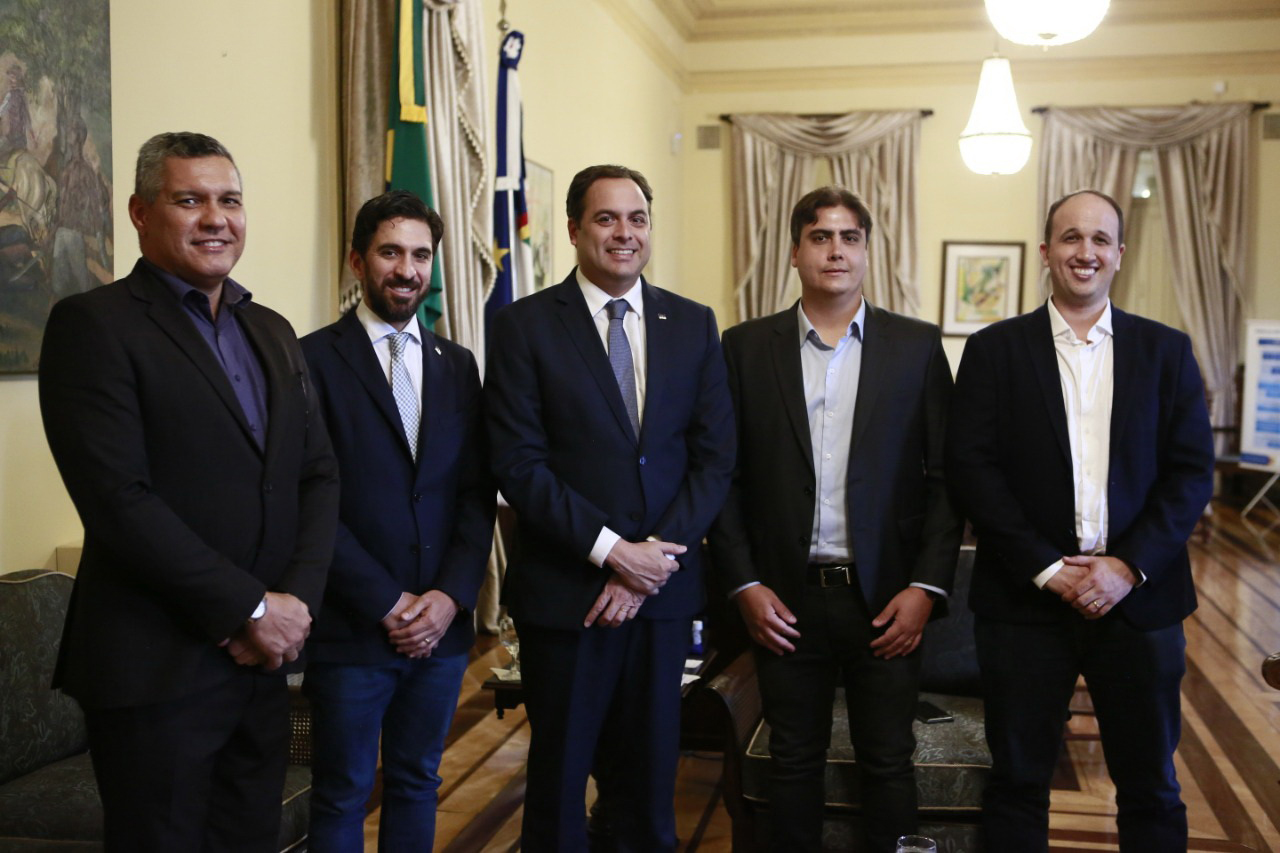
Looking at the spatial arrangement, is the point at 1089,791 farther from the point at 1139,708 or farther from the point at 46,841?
the point at 46,841

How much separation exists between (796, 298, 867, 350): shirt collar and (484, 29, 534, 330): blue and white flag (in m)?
2.84

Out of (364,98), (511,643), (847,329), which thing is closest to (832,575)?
(847,329)

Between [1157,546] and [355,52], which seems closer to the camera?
[1157,546]

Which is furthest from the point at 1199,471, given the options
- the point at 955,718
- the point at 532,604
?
the point at 532,604

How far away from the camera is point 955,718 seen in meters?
3.10

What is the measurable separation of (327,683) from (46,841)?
0.61m

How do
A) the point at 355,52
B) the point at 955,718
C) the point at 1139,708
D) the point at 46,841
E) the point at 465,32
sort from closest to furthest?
the point at 46,841, the point at 1139,708, the point at 955,718, the point at 355,52, the point at 465,32

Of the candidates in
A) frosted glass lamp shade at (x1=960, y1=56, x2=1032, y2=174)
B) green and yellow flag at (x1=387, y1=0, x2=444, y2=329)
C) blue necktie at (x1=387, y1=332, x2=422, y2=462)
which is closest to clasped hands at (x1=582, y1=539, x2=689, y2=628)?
blue necktie at (x1=387, y1=332, x2=422, y2=462)

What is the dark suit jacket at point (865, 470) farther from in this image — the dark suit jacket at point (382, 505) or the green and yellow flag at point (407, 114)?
the green and yellow flag at point (407, 114)

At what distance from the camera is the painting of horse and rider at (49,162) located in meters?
2.84

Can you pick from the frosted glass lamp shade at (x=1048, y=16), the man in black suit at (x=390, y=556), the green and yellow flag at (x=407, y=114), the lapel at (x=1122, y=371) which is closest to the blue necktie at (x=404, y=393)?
the man in black suit at (x=390, y=556)

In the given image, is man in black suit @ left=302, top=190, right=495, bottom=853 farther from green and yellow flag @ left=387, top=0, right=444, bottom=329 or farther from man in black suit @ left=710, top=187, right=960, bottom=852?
green and yellow flag @ left=387, top=0, right=444, bottom=329

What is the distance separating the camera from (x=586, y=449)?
2.43m

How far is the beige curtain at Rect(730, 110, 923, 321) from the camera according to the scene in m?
10.1
